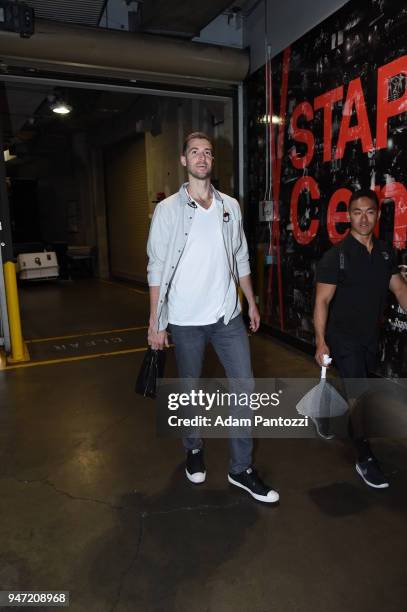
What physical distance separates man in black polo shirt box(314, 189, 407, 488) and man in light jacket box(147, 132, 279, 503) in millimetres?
499

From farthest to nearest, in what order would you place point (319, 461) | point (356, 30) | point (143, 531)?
point (356, 30), point (319, 461), point (143, 531)

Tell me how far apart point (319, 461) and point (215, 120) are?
511 cm

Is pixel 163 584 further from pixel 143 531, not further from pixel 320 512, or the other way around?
pixel 320 512

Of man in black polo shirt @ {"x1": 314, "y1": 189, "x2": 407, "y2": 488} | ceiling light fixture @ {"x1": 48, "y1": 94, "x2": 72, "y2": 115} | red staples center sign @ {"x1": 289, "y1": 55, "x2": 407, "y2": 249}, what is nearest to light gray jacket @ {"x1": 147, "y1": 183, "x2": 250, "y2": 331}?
man in black polo shirt @ {"x1": 314, "y1": 189, "x2": 407, "y2": 488}

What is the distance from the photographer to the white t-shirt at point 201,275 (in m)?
2.20

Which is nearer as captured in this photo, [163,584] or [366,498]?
[163,584]

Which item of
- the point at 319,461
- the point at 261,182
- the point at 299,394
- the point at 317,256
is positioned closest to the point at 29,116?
the point at 261,182

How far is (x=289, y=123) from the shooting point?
468cm

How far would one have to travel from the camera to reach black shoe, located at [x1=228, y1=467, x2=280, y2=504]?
2.29 metres

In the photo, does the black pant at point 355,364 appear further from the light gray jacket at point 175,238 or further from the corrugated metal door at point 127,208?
the corrugated metal door at point 127,208

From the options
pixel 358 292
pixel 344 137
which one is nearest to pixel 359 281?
pixel 358 292

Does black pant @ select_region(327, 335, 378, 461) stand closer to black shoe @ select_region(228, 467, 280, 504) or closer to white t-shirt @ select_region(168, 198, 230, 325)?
black shoe @ select_region(228, 467, 280, 504)

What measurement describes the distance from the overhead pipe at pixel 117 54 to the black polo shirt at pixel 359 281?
3.50m

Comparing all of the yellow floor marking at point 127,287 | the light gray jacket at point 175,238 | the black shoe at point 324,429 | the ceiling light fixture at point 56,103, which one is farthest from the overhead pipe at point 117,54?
the yellow floor marking at point 127,287
